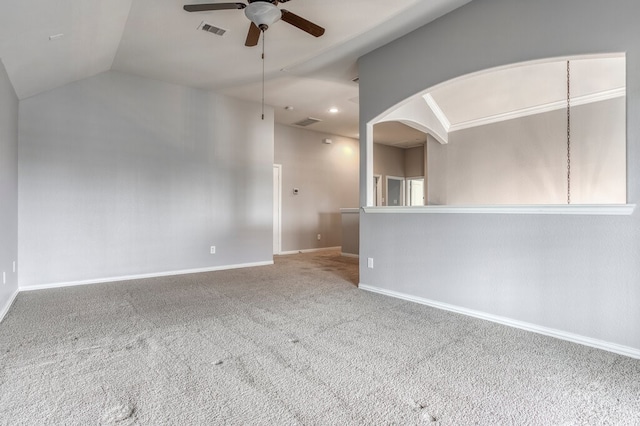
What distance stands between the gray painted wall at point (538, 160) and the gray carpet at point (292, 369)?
2915 mm

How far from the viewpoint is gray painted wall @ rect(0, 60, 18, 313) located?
298 cm

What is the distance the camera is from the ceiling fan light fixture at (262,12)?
2527 mm

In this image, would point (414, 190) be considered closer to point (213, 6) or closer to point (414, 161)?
point (414, 161)

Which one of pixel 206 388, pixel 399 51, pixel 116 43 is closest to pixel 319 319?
pixel 206 388

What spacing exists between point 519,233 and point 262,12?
109 inches

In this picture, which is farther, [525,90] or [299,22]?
[525,90]

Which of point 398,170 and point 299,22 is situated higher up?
point 299,22

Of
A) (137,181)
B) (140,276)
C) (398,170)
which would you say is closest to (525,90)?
(398,170)

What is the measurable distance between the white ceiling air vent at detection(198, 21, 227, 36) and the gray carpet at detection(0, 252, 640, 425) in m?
2.85

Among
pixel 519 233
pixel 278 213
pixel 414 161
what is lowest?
pixel 519 233

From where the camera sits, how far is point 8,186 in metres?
3.29

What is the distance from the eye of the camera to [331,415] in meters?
1.54

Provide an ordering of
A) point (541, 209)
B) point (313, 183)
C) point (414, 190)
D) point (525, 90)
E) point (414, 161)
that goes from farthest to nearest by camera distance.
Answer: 1. point (414, 190)
2. point (414, 161)
3. point (313, 183)
4. point (525, 90)
5. point (541, 209)

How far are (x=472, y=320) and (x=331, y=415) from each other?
6.18 feet
